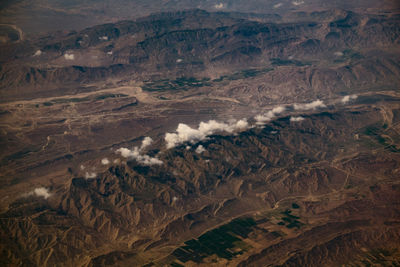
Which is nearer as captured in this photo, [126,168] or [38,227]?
[38,227]

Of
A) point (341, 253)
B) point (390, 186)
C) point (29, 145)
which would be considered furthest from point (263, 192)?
point (29, 145)

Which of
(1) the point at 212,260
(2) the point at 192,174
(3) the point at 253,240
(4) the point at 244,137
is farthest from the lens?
(4) the point at 244,137

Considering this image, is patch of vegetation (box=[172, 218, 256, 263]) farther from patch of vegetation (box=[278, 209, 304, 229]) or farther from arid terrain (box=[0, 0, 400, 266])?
patch of vegetation (box=[278, 209, 304, 229])

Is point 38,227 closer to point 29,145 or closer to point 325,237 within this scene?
point 29,145

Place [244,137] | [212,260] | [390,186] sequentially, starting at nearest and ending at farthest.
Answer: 1. [212,260]
2. [390,186]
3. [244,137]

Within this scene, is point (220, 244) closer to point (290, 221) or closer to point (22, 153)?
point (290, 221)

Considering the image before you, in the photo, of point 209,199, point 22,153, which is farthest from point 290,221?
point 22,153

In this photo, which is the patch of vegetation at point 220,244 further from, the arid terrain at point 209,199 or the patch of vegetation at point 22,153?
the patch of vegetation at point 22,153

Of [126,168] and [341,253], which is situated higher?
[126,168]
